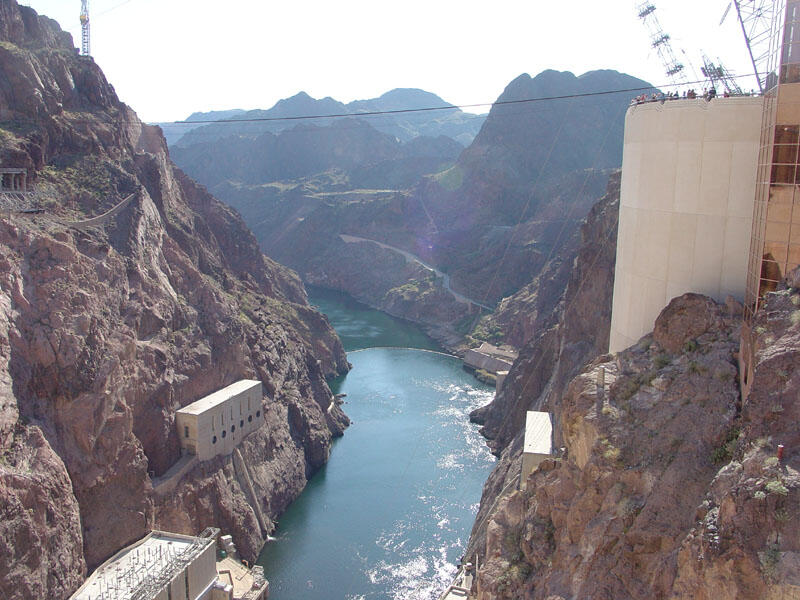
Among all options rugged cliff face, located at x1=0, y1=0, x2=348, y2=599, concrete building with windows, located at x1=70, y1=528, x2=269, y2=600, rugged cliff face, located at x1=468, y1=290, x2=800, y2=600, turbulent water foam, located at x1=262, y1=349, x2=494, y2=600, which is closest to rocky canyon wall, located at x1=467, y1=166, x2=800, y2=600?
rugged cliff face, located at x1=468, y1=290, x2=800, y2=600

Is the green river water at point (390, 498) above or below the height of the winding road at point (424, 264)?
below

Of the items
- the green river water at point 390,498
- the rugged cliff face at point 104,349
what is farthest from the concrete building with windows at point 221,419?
the green river water at point 390,498

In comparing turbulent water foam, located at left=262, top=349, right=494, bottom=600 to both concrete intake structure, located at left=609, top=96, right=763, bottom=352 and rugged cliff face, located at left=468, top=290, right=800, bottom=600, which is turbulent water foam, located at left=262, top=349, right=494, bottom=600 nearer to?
rugged cliff face, located at left=468, top=290, right=800, bottom=600

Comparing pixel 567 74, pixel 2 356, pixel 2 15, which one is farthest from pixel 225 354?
pixel 567 74

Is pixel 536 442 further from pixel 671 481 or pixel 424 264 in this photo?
pixel 424 264

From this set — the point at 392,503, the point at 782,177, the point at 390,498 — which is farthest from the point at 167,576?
the point at 782,177

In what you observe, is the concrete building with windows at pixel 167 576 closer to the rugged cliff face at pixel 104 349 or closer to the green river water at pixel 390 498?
the rugged cliff face at pixel 104 349
